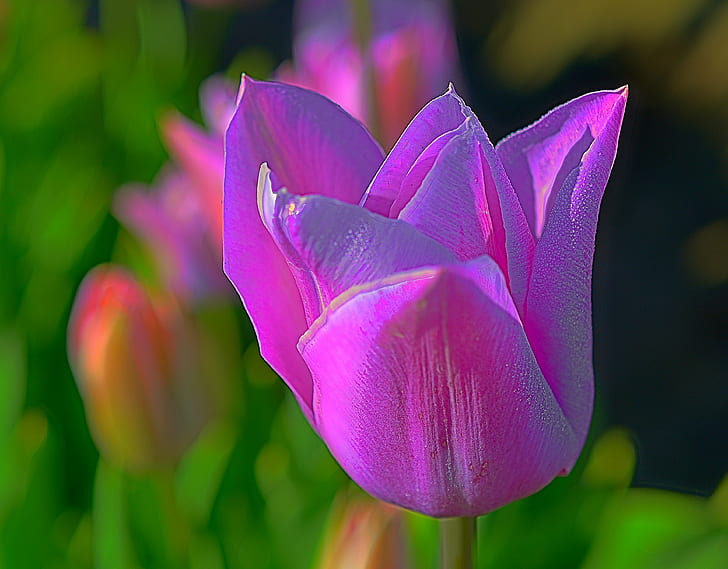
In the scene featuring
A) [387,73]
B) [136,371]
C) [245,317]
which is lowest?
[245,317]

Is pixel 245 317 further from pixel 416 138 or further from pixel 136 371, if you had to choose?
pixel 416 138

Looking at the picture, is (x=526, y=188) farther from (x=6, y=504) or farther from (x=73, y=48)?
(x=73, y=48)

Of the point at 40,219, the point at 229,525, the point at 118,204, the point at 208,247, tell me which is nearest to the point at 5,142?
the point at 40,219

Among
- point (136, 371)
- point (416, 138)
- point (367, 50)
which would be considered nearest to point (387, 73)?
point (367, 50)

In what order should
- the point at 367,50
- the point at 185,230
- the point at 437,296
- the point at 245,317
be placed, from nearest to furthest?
the point at 437,296
the point at 367,50
the point at 185,230
the point at 245,317

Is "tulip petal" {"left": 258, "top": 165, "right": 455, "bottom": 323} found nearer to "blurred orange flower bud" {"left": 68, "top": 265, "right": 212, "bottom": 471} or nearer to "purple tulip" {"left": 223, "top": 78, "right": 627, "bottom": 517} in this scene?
"purple tulip" {"left": 223, "top": 78, "right": 627, "bottom": 517}

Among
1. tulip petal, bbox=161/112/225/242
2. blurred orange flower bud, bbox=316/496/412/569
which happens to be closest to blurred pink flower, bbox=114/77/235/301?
tulip petal, bbox=161/112/225/242
